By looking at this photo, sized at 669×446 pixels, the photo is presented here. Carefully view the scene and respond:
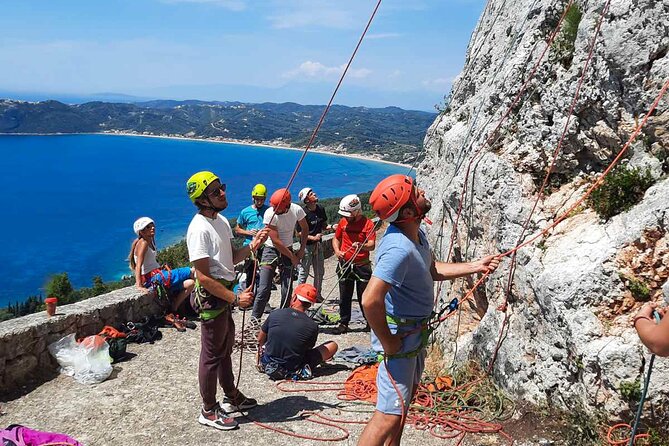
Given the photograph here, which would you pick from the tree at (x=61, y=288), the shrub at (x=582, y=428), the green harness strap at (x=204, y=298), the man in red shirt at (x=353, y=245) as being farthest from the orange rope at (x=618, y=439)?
the tree at (x=61, y=288)

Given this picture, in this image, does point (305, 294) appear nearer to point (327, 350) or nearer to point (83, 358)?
point (327, 350)

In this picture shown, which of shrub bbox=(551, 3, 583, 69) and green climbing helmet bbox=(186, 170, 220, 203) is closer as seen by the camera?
green climbing helmet bbox=(186, 170, 220, 203)

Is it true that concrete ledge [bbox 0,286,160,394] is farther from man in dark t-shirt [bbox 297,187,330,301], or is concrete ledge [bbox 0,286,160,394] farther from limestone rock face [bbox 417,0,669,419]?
limestone rock face [bbox 417,0,669,419]

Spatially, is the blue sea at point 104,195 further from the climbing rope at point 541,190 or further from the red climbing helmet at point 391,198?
the red climbing helmet at point 391,198

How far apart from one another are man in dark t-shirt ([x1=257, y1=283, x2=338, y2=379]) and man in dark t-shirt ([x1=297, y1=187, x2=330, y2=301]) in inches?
105

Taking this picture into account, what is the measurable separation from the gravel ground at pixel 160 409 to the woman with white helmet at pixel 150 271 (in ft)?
4.84

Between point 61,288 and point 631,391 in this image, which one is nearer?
point 631,391

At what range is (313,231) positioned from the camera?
350 inches

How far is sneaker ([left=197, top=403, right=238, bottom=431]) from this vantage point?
4762 millimetres

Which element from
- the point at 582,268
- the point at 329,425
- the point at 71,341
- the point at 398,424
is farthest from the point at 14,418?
the point at 582,268

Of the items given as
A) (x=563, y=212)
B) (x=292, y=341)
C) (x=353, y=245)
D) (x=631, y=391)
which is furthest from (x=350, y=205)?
(x=631, y=391)

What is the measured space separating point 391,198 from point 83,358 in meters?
4.70

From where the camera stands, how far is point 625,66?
4539 mm

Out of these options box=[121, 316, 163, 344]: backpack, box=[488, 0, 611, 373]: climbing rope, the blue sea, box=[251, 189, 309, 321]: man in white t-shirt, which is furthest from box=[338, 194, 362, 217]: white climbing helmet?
the blue sea
